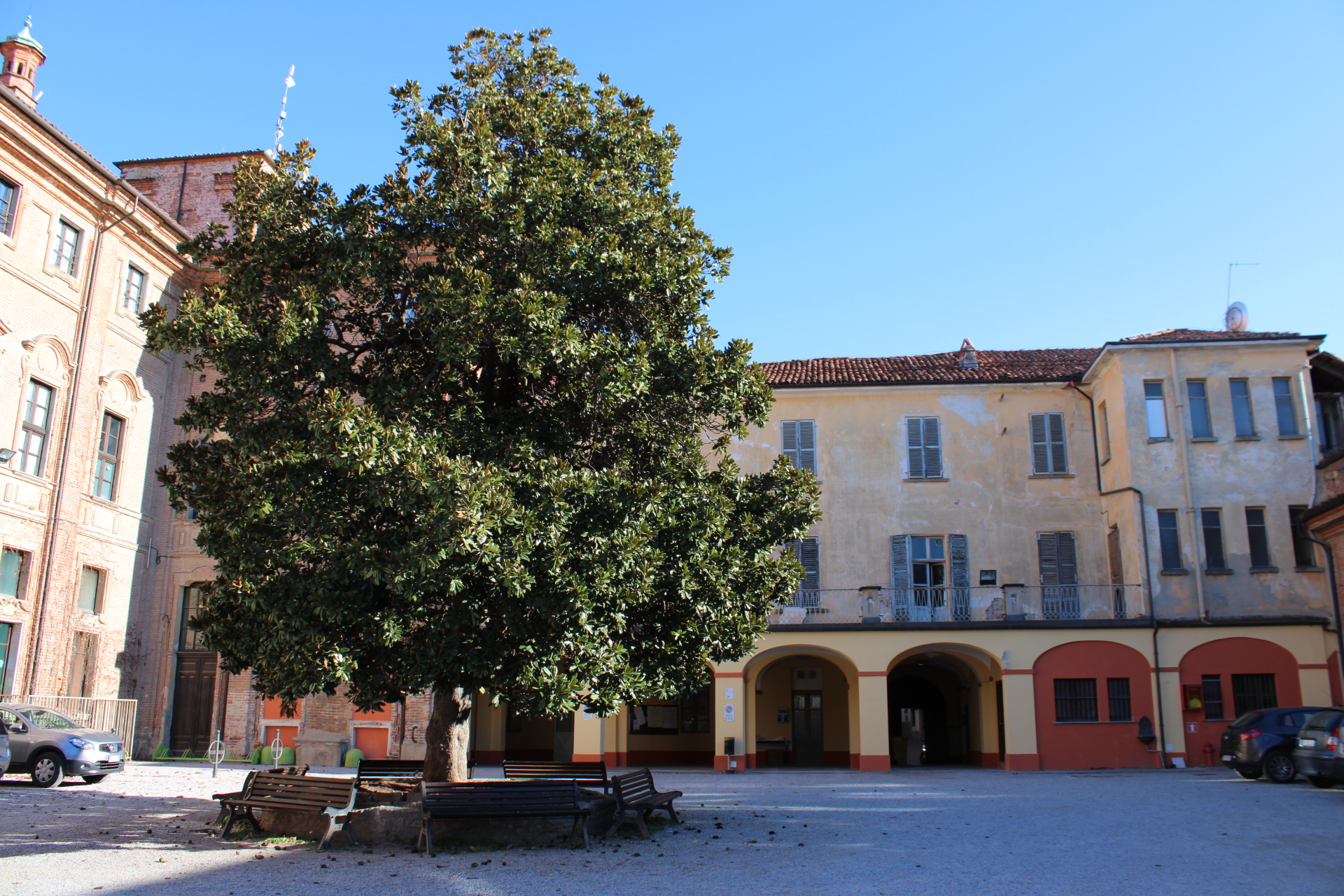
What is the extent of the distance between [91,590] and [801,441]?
17768 millimetres

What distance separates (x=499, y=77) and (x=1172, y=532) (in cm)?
1896

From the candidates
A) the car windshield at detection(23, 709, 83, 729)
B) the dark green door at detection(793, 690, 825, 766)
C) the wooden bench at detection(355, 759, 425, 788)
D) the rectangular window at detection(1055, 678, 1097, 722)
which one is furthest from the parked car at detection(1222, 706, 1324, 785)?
the car windshield at detection(23, 709, 83, 729)

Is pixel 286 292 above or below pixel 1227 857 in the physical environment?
above

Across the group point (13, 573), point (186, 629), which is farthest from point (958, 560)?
point (13, 573)

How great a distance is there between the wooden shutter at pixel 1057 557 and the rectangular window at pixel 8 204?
24.6 meters

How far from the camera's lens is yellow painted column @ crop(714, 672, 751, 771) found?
77.6 ft

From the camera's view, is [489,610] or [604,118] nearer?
[489,610]

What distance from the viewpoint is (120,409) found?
80.8 ft

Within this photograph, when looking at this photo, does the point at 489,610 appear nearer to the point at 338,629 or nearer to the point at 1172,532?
the point at 338,629

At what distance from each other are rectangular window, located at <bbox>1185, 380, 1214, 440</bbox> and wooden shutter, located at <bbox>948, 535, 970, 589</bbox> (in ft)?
19.9

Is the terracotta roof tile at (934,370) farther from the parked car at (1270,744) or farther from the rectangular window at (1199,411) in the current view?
the parked car at (1270,744)

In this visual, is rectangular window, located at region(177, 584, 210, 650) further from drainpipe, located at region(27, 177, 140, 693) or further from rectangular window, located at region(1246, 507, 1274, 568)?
rectangular window, located at region(1246, 507, 1274, 568)

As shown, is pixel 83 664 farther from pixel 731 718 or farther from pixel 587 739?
pixel 731 718

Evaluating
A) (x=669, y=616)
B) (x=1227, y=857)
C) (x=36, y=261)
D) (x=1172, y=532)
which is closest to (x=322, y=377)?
(x=669, y=616)
